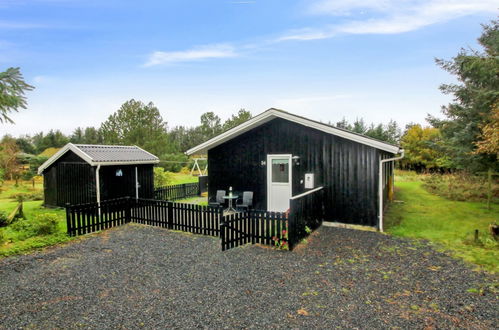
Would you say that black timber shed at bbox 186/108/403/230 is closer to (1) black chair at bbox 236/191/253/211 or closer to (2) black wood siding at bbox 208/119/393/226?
(2) black wood siding at bbox 208/119/393/226

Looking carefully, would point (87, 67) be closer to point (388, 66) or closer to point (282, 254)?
point (282, 254)

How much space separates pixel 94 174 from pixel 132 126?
19863 millimetres

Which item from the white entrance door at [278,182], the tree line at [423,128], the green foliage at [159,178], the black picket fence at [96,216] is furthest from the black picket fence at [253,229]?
the green foliage at [159,178]

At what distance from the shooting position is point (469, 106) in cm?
Result: 1573

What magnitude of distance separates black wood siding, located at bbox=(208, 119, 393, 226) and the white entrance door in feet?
0.67

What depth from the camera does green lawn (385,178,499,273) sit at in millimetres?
7317

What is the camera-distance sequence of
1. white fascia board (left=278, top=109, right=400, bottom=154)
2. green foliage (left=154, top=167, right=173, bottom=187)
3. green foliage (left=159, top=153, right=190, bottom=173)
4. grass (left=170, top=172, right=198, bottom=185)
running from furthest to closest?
1. green foliage (left=159, top=153, right=190, bottom=173)
2. grass (left=170, top=172, right=198, bottom=185)
3. green foliage (left=154, top=167, right=173, bottom=187)
4. white fascia board (left=278, top=109, right=400, bottom=154)

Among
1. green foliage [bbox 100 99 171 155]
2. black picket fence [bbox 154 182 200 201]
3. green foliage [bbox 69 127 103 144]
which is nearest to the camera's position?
black picket fence [bbox 154 182 200 201]

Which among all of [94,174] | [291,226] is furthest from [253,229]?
[94,174]

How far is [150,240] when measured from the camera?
8469 millimetres

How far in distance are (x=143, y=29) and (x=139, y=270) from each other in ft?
44.8

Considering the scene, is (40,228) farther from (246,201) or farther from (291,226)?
(291,226)

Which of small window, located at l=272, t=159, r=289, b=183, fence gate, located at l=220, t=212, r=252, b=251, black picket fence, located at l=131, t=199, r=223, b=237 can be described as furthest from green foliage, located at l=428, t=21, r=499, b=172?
black picket fence, located at l=131, t=199, r=223, b=237

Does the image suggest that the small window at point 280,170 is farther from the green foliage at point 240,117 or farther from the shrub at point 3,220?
the green foliage at point 240,117
